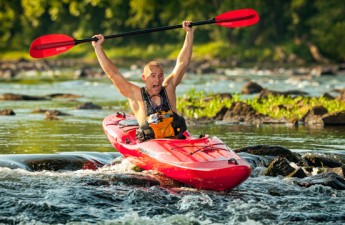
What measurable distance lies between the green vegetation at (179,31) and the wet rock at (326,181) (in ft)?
→ 121

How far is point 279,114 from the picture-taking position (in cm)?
1659

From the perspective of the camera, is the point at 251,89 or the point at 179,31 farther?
the point at 179,31

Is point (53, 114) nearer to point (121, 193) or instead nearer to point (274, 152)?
point (274, 152)

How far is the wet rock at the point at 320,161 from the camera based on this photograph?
35.9ft

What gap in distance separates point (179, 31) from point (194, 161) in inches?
1807

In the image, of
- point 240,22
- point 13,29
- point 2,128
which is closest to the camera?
point 240,22

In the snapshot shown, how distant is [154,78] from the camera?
31.7 ft

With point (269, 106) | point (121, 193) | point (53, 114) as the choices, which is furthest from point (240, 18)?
point (53, 114)

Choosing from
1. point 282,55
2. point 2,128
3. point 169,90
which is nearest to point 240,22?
point 169,90

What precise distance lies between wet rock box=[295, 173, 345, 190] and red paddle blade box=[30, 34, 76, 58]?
3.62m

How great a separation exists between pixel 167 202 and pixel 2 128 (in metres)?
7.05

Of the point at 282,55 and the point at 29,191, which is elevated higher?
the point at 282,55

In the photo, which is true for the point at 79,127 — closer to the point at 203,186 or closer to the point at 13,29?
the point at 203,186

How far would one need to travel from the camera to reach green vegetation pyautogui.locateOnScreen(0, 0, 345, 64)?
4850cm
